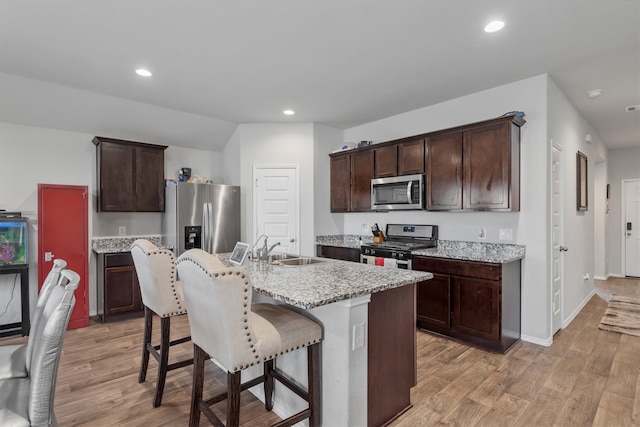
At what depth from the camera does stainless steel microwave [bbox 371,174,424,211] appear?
12.8ft

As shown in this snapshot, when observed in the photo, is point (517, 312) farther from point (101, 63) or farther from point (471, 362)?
point (101, 63)

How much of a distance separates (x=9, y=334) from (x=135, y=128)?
8.95 ft

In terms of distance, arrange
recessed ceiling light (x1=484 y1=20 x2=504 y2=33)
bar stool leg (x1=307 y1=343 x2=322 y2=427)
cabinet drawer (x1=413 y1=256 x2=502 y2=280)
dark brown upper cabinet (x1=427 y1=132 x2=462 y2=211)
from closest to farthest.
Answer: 1. bar stool leg (x1=307 y1=343 x2=322 y2=427)
2. recessed ceiling light (x1=484 y1=20 x2=504 y2=33)
3. cabinet drawer (x1=413 y1=256 x2=502 y2=280)
4. dark brown upper cabinet (x1=427 y1=132 x2=462 y2=211)

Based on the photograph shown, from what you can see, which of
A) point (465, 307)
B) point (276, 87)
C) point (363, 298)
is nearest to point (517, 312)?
point (465, 307)

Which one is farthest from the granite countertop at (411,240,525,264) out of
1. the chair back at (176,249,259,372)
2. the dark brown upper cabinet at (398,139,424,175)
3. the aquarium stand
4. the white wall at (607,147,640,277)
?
the white wall at (607,147,640,277)

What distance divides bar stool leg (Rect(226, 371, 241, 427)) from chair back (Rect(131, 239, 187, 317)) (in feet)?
3.05

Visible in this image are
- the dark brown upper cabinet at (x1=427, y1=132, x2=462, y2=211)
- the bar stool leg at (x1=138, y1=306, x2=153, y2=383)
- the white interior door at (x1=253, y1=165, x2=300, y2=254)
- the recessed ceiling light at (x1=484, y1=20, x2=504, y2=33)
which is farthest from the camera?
the white interior door at (x1=253, y1=165, x2=300, y2=254)

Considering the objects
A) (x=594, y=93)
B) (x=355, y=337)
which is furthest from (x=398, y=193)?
(x=355, y=337)

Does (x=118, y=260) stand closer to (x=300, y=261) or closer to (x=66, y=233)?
(x=66, y=233)

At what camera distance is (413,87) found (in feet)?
11.6

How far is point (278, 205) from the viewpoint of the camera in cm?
482

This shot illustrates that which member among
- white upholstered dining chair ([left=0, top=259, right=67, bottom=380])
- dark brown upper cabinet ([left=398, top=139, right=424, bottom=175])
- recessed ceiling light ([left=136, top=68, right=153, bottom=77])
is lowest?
white upholstered dining chair ([left=0, top=259, right=67, bottom=380])

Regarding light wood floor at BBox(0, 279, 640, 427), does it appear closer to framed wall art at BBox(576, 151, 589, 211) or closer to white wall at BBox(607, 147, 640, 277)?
framed wall art at BBox(576, 151, 589, 211)

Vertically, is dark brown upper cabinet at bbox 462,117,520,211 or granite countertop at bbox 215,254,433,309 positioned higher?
dark brown upper cabinet at bbox 462,117,520,211
